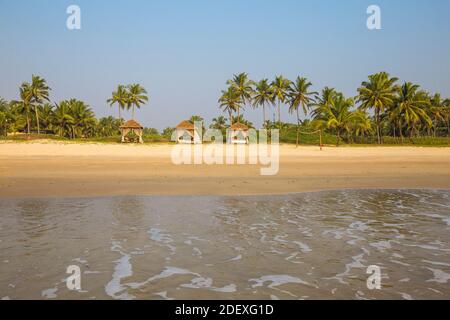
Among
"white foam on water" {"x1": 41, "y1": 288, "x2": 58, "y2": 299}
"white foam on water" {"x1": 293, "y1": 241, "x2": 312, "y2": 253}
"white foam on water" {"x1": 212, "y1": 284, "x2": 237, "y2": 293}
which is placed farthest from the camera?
"white foam on water" {"x1": 293, "y1": 241, "x2": 312, "y2": 253}

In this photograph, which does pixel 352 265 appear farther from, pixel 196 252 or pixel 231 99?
pixel 231 99

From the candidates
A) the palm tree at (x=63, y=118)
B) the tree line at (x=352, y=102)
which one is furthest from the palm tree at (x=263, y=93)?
the palm tree at (x=63, y=118)

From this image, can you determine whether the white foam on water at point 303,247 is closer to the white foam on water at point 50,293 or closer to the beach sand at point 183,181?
the white foam on water at point 50,293

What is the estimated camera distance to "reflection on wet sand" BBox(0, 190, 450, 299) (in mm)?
4336

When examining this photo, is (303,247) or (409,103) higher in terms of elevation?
(409,103)

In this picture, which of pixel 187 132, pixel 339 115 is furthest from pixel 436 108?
pixel 187 132

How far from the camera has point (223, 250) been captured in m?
5.90

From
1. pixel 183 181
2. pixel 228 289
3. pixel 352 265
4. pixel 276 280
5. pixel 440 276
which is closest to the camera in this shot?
pixel 228 289

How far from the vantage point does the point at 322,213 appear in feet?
29.6

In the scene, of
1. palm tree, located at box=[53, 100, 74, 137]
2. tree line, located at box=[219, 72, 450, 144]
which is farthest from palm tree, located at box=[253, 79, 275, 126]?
palm tree, located at box=[53, 100, 74, 137]

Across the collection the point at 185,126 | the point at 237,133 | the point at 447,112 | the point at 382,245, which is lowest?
the point at 382,245

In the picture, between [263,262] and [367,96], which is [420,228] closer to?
[263,262]

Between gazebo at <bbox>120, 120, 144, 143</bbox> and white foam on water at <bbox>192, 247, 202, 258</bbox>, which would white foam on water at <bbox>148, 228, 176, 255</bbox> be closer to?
white foam on water at <bbox>192, 247, 202, 258</bbox>
